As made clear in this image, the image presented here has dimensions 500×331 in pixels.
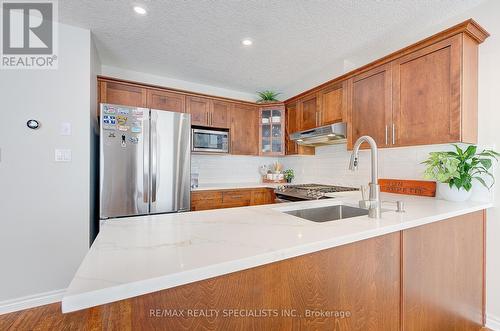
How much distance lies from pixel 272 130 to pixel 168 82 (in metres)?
1.76

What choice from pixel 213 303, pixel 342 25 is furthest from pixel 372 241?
pixel 342 25

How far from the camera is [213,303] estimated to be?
2.21 ft

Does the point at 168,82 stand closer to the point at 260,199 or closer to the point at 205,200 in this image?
the point at 205,200

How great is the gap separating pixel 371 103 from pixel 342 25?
2.61ft

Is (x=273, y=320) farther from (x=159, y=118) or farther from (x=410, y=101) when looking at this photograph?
(x=159, y=118)

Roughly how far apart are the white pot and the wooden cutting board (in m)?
0.19

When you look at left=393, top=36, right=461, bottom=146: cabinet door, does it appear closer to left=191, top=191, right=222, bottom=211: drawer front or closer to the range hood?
the range hood

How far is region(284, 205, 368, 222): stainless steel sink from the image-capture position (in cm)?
156

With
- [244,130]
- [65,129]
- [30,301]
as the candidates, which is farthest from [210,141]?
[30,301]

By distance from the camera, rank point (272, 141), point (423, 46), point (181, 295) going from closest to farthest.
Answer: point (181, 295) → point (423, 46) → point (272, 141)

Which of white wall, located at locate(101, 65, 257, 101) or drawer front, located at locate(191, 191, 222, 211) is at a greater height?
white wall, located at locate(101, 65, 257, 101)

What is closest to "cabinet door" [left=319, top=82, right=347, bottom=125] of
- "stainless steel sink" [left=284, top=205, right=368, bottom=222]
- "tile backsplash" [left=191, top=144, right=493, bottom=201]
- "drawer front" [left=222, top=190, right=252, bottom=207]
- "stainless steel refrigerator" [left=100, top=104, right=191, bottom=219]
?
"tile backsplash" [left=191, top=144, right=493, bottom=201]

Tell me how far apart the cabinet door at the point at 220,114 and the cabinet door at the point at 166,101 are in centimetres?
43

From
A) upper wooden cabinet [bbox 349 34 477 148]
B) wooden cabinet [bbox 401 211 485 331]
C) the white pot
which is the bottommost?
wooden cabinet [bbox 401 211 485 331]
